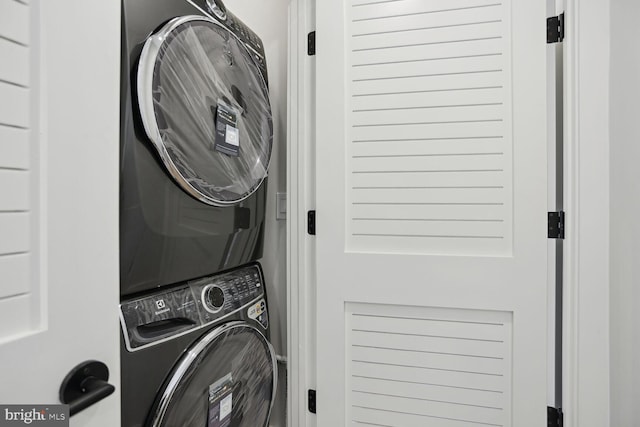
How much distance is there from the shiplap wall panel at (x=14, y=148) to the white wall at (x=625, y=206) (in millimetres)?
1494

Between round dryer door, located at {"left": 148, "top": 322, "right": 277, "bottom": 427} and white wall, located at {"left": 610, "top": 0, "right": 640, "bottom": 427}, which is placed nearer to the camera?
round dryer door, located at {"left": 148, "top": 322, "right": 277, "bottom": 427}

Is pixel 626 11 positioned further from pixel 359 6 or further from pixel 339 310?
pixel 339 310

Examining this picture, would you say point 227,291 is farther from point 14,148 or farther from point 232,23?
point 232,23

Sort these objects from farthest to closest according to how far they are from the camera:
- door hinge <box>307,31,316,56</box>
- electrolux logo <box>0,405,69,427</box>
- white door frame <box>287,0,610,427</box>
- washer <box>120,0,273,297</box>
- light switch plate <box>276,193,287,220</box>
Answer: light switch plate <box>276,193,287,220</box> < door hinge <box>307,31,316,56</box> < white door frame <box>287,0,610,427</box> < washer <box>120,0,273,297</box> < electrolux logo <box>0,405,69,427</box>

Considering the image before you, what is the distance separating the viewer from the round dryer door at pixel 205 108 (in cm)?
84

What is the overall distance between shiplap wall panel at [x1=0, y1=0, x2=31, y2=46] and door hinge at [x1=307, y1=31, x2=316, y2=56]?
1.02 meters

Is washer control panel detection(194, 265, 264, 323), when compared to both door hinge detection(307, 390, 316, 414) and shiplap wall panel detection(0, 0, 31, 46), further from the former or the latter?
shiplap wall panel detection(0, 0, 31, 46)

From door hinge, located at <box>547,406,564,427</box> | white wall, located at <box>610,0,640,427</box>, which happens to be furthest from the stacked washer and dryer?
white wall, located at <box>610,0,640,427</box>

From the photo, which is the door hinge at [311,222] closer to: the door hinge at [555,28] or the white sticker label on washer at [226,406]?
the white sticker label on washer at [226,406]

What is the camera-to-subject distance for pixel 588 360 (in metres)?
1.13

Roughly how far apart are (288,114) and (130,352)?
3.19 feet

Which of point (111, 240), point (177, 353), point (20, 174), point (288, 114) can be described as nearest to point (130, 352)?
point (177, 353)

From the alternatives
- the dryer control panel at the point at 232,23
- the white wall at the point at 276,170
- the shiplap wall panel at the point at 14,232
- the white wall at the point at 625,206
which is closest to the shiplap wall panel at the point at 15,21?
the shiplap wall panel at the point at 14,232

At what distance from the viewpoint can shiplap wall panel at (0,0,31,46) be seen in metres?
0.45
